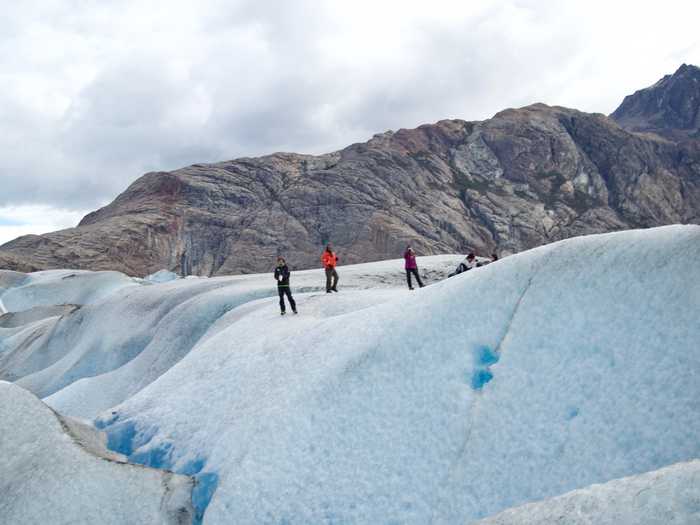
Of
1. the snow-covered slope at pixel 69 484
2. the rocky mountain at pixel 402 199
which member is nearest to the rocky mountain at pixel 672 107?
the rocky mountain at pixel 402 199

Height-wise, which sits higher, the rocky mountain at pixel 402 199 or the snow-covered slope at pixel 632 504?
the rocky mountain at pixel 402 199

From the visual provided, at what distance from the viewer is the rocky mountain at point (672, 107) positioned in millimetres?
156250

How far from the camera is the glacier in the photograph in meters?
7.03

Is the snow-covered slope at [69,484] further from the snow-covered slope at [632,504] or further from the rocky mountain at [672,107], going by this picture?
the rocky mountain at [672,107]

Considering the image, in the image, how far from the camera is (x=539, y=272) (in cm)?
938

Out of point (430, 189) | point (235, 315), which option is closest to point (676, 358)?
point (235, 315)

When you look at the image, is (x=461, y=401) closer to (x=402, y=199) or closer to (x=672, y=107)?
(x=402, y=199)

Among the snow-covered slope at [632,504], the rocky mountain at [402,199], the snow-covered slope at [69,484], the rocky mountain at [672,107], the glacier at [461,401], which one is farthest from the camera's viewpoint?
the rocky mountain at [672,107]

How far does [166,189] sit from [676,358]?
98935mm

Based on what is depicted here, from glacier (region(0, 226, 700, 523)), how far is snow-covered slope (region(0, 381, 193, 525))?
0.61 metres

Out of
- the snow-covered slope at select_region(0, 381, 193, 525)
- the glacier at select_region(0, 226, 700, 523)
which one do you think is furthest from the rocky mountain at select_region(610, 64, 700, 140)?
the snow-covered slope at select_region(0, 381, 193, 525)

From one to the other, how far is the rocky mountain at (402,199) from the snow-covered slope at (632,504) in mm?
73958

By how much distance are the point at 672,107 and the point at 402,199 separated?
117 meters

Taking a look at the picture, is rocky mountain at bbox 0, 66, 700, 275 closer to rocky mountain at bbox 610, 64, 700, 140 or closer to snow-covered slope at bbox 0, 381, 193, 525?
rocky mountain at bbox 610, 64, 700, 140
